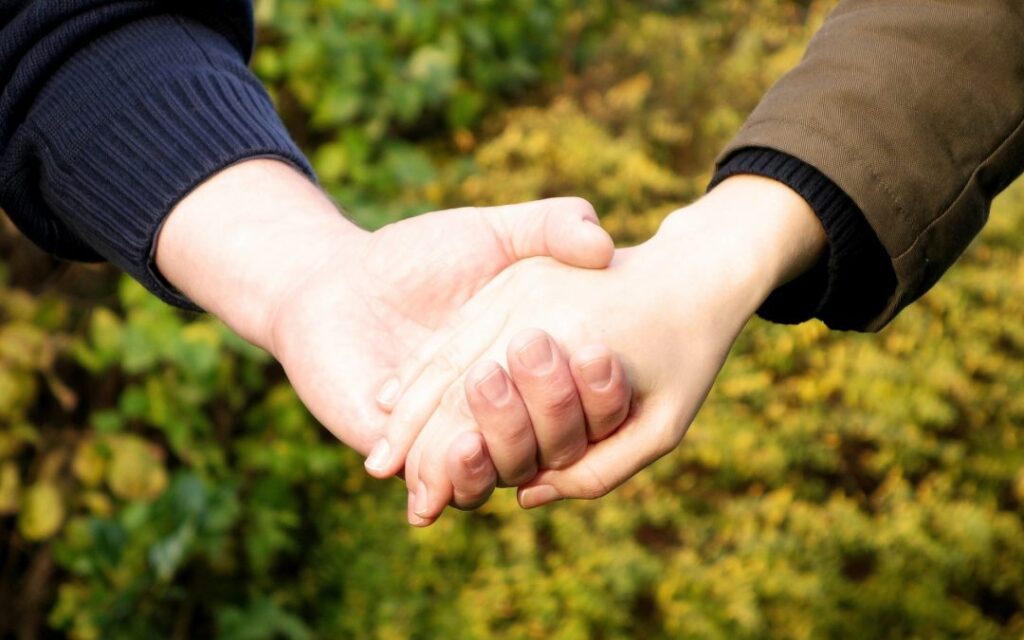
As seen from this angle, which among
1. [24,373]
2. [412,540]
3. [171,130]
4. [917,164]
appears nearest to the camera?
[917,164]

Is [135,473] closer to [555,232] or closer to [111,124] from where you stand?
[111,124]

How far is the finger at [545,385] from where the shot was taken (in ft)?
3.63

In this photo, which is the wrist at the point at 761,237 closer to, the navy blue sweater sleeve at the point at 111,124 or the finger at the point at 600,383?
the finger at the point at 600,383

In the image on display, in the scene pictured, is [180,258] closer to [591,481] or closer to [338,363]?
[338,363]

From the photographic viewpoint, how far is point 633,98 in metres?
3.48

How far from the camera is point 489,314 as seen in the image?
1.33 m

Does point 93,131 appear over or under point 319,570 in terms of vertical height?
over

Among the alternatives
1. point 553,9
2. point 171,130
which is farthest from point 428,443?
point 553,9

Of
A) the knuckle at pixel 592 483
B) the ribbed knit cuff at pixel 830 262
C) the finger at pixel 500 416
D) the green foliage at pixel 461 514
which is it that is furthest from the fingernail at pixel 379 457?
the green foliage at pixel 461 514

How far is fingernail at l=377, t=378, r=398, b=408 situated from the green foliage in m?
1.09

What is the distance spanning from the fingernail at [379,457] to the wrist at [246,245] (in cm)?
24

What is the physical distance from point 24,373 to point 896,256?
1798 millimetres

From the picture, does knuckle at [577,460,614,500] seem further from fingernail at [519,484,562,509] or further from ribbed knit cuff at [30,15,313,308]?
ribbed knit cuff at [30,15,313,308]

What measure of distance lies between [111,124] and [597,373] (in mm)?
737
